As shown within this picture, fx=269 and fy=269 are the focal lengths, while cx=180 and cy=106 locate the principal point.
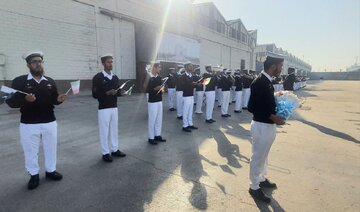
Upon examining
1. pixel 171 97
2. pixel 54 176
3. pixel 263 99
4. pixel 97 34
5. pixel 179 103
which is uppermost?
pixel 97 34

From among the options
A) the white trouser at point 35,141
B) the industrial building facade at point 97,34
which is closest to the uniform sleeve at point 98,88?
the white trouser at point 35,141

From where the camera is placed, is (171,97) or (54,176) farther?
(171,97)

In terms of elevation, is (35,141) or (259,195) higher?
(35,141)

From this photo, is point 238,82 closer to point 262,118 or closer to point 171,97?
point 171,97

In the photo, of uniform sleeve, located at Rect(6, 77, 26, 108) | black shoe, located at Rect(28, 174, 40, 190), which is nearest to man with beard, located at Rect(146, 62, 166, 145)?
black shoe, located at Rect(28, 174, 40, 190)

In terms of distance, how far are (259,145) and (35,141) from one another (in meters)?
3.60

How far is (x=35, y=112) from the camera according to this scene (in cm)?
436

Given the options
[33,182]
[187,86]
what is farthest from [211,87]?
[33,182]

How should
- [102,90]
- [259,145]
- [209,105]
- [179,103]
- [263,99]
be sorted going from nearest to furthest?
1. [263,99]
2. [259,145]
3. [102,90]
4. [209,105]
5. [179,103]

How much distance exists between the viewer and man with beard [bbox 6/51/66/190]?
4316 mm

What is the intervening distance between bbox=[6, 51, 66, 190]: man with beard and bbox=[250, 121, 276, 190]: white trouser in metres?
3.24

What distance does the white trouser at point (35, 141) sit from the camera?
4.34 meters

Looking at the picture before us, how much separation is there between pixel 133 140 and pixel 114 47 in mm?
13172

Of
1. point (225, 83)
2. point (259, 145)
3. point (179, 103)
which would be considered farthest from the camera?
point (225, 83)
